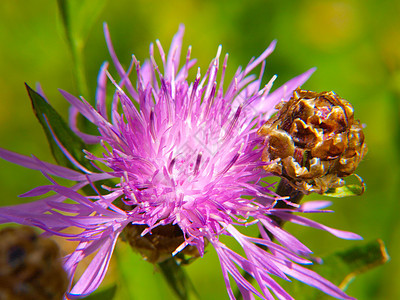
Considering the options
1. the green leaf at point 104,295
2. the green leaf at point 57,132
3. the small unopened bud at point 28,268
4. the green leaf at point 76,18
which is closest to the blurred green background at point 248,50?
the green leaf at point 76,18

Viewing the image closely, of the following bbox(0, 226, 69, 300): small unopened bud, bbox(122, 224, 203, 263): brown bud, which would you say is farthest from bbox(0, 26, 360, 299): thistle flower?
bbox(0, 226, 69, 300): small unopened bud

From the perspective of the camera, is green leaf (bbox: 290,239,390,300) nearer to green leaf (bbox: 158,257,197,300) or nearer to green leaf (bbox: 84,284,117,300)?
green leaf (bbox: 158,257,197,300)

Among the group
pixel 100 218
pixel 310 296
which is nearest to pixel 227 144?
pixel 100 218

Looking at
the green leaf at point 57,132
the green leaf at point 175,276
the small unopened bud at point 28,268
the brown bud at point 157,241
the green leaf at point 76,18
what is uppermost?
the green leaf at point 76,18

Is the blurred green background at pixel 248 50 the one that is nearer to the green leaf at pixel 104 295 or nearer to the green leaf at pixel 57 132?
the green leaf at pixel 57 132

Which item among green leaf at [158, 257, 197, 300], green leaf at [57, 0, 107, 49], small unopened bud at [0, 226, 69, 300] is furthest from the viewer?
green leaf at [57, 0, 107, 49]

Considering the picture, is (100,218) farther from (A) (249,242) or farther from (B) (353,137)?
(B) (353,137)
